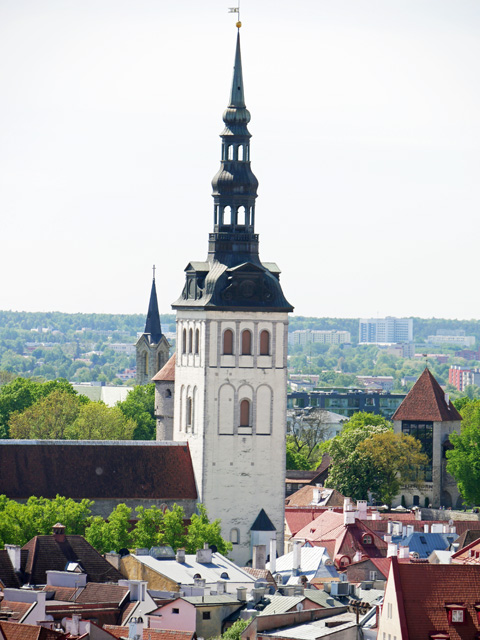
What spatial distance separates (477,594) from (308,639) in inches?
235

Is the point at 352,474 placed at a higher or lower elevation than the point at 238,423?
lower

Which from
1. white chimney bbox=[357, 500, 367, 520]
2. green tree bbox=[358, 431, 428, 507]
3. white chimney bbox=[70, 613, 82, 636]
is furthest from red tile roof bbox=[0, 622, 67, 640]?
green tree bbox=[358, 431, 428, 507]

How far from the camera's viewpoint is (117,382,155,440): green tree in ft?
504

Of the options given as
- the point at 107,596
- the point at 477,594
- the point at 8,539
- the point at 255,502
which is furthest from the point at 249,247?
the point at 477,594

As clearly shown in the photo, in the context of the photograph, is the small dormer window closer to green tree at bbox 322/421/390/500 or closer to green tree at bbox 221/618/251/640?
green tree at bbox 221/618/251/640

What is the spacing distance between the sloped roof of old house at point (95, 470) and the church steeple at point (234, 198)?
9909 millimetres

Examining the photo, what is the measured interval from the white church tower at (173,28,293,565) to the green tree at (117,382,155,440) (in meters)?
37.9

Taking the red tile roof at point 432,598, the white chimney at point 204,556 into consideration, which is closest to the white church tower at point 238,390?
the white chimney at point 204,556

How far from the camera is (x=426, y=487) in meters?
146

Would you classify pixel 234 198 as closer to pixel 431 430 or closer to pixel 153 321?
pixel 431 430

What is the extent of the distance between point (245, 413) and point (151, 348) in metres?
82.1

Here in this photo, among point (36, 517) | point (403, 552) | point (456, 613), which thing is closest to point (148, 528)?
point (36, 517)

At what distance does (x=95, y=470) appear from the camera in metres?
111

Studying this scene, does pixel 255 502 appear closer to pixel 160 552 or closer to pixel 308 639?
pixel 160 552
